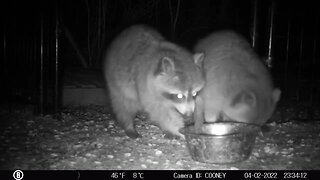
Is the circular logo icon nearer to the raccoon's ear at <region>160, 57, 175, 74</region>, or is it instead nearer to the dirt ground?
the dirt ground

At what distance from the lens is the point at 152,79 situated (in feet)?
15.3

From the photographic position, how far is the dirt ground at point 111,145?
4117 millimetres

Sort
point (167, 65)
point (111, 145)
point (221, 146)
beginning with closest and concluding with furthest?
point (221, 146), point (167, 65), point (111, 145)

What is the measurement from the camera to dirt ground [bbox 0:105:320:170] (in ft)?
13.5

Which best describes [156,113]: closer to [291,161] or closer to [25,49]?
[291,161]

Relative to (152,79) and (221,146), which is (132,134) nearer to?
(152,79)

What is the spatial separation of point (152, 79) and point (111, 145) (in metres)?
1.07

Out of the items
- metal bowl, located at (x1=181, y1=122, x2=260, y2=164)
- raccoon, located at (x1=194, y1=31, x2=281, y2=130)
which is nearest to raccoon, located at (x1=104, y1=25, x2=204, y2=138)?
metal bowl, located at (x1=181, y1=122, x2=260, y2=164)

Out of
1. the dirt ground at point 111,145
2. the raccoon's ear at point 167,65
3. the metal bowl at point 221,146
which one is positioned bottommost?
the dirt ground at point 111,145

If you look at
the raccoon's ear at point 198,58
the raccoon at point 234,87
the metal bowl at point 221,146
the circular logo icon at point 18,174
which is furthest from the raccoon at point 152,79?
the circular logo icon at point 18,174

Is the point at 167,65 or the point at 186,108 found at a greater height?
the point at 167,65

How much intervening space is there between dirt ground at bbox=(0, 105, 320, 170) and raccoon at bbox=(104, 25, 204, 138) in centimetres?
38

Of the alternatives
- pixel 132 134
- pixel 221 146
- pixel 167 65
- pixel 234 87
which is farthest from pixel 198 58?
pixel 132 134

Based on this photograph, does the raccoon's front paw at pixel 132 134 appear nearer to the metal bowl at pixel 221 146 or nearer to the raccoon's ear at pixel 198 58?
the metal bowl at pixel 221 146
